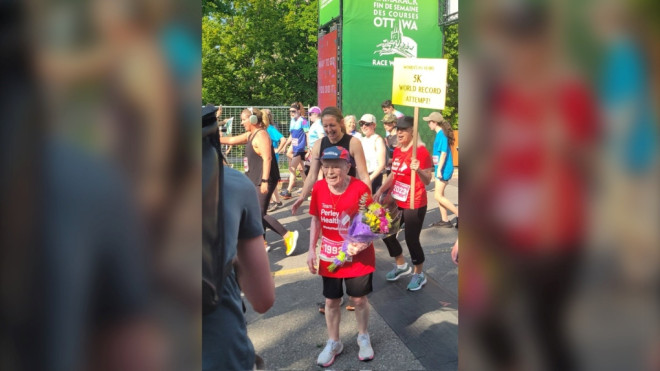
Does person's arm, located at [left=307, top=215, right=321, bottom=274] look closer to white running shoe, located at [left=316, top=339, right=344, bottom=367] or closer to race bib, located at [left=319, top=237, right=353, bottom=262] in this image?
race bib, located at [left=319, top=237, right=353, bottom=262]

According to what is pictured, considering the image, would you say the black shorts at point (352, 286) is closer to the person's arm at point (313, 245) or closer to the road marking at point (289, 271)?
the person's arm at point (313, 245)

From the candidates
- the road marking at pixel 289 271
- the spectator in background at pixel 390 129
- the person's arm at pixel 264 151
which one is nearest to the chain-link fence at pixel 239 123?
the spectator in background at pixel 390 129

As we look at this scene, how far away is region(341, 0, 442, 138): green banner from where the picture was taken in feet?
41.7

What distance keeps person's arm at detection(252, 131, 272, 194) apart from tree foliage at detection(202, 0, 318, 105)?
819 inches

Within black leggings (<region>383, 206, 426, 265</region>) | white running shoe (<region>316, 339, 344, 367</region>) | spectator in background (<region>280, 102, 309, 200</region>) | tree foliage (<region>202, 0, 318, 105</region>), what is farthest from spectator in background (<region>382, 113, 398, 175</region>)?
tree foliage (<region>202, 0, 318, 105</region>)

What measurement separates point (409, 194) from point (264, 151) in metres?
2.20

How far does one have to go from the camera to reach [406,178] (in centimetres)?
530

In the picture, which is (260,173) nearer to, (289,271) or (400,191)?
(289,271)

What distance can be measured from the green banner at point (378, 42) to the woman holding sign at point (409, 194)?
7612mm

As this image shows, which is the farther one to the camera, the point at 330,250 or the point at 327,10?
the point at 327,10
